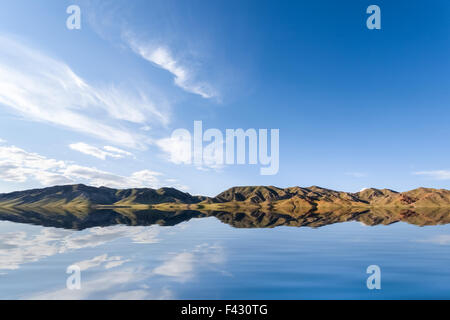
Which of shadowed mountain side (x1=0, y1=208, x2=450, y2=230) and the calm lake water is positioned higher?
the calm lake water

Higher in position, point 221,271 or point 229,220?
point 221,271

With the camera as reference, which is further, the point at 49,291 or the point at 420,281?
the point at 420,281

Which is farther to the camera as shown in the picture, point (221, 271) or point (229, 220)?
point (229, 220)

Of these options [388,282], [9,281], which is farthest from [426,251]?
[9,281]

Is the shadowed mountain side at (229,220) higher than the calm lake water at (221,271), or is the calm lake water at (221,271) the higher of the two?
the calm lake water at (221,271)

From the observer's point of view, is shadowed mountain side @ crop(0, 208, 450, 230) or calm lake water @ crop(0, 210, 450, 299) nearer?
calm lake water @ crop(0, 210, 450, 299)

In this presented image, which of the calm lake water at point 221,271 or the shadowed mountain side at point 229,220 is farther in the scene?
the shadowed mountain side at point 229,220

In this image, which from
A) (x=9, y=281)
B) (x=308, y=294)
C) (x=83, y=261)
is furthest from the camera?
(x=83, y=261)
